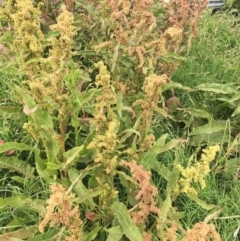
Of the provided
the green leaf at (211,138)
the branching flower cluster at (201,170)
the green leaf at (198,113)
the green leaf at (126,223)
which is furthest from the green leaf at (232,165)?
the green leaf at (126,223)

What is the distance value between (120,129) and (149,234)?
64 cm

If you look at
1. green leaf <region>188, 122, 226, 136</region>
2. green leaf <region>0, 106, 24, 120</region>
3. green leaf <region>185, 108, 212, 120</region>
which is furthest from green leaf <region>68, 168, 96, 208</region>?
green leaf <region>185, 108, 212, 120</region>

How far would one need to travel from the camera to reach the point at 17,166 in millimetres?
2566

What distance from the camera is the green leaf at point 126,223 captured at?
2.06 metres

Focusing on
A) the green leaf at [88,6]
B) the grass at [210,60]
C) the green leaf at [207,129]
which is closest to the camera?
the green leaf at [207,129]

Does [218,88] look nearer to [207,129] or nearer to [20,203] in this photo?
[207,129]

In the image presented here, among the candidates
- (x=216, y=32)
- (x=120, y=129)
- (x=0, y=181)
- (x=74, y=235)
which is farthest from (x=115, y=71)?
(x=216, y=32)

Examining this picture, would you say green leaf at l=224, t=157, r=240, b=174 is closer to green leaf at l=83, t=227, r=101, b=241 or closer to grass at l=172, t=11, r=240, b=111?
grass at l=172, t=11, r=240, b=111

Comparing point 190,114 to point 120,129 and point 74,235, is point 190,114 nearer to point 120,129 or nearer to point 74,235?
point 120,129

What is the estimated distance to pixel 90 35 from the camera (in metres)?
3.18

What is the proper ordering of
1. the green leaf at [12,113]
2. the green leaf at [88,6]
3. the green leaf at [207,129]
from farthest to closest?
the green leaf at [88,6], the green leaf at [207,129], the green leaf at [12,113]

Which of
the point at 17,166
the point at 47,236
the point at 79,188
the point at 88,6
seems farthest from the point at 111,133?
the point at 88,6

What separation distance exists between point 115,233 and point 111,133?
1.45 feet

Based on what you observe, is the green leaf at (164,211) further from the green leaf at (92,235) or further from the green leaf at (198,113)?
the green leaf at (198,113)
